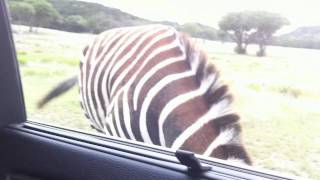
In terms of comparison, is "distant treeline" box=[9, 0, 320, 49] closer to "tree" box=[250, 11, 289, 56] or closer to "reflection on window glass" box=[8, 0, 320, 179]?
"reflection on window glass" box=[8, 0, 320, 179]

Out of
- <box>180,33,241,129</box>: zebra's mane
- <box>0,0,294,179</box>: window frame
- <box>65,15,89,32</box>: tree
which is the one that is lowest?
<box>0,0,294,179</box>: window frame

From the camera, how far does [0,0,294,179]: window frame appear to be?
1.71 m

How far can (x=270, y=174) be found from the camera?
5.41 ft

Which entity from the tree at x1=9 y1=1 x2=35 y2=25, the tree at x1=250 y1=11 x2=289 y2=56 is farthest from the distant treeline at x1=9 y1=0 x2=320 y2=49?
the tree at x1=250 y1=11 x2=289 y2=56

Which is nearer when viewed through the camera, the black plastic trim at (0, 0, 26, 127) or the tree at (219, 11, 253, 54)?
the tree at (219, 11, 253, 54)

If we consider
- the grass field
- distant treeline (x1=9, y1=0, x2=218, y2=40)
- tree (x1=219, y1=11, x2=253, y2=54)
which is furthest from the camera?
distant treeline (x1=9, y1=0, x2=218, y2=40)

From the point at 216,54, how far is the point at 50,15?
90 cm

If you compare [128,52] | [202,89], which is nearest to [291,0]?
A: [202,89]

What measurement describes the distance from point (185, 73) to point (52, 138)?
618 millimetres

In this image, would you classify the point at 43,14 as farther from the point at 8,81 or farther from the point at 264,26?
the point at 264,26

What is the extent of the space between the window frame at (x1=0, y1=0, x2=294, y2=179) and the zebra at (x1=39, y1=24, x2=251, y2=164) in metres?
0.08

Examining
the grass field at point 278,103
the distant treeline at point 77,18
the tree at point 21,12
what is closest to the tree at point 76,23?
the distant treeline at point 77,18

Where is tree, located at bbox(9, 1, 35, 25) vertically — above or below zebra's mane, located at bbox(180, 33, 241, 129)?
above

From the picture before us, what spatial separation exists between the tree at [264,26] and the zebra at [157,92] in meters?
0.18
